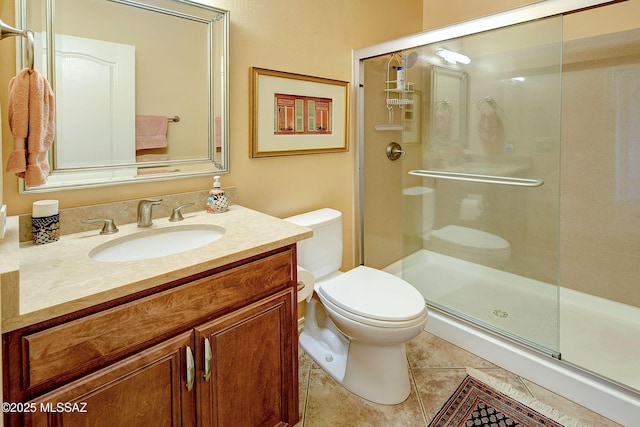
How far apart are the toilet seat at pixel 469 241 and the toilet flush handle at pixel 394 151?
59 cm

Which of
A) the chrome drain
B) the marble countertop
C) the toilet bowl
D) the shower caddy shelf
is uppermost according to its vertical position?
the shower caddy shelf

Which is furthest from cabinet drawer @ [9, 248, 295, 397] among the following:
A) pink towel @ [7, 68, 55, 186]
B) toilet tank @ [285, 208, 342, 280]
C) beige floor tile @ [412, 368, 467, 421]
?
beige floor tile @ [412, 368, 467, 421]

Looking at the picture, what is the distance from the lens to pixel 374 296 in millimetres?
1632

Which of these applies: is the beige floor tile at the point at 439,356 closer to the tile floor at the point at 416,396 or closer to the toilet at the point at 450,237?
the tile floor at the point at 416,396

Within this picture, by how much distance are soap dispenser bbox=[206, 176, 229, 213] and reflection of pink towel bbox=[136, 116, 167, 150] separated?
27cm

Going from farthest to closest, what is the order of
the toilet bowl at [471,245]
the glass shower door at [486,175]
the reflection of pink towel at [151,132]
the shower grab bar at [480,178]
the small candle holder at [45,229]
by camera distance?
1. the toilet bowl at [471,245]
2. the shower grab bar at [480,178]
3. the glass shower door at [486,175]
4. the reflection of pink towel at [151,132]
5. the small candle holder at [45,229]

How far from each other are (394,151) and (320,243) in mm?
1035

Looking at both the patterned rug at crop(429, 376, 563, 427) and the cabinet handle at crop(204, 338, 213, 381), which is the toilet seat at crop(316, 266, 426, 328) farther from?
the cabinet handle at crop(204, 338, 213, 381)

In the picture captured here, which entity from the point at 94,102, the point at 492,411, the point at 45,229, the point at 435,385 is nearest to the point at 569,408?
the point at 492,411

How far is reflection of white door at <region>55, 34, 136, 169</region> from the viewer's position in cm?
A: 123

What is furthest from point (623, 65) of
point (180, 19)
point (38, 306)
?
point (38, 306)

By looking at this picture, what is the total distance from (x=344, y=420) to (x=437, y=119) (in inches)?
72.9

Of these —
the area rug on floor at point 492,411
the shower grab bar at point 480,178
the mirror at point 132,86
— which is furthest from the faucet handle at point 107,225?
the shower grab bar at point 480,178

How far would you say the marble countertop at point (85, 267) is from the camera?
0.74m
